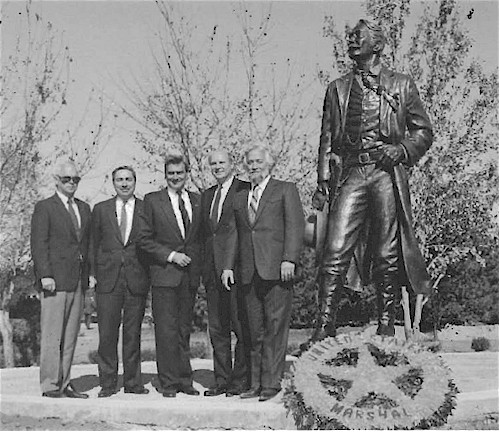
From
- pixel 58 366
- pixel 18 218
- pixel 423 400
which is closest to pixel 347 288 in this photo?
pixel 423 400

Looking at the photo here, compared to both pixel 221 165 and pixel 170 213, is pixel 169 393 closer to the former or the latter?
pixel 170 213

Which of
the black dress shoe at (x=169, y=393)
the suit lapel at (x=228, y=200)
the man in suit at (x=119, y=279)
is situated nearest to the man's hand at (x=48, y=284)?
the man in suit at (x=119, y=279)

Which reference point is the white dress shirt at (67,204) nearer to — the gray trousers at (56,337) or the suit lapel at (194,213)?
the gray trousers at (56,337)

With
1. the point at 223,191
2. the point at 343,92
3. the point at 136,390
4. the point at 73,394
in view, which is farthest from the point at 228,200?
the point at 73,394

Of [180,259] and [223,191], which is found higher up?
[223,191]

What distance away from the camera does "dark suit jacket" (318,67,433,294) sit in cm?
747

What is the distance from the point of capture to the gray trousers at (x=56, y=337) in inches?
305

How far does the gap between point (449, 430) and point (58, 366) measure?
10.8 ft

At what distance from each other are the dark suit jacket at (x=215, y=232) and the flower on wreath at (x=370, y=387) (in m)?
1.27

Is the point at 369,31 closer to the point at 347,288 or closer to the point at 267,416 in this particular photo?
the point at 347,288

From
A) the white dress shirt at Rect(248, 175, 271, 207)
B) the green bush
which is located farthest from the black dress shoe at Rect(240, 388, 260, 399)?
the green bush

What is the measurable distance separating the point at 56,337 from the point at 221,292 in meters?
1.45

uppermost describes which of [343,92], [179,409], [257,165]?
[343,92]

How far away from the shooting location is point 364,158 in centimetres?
752
